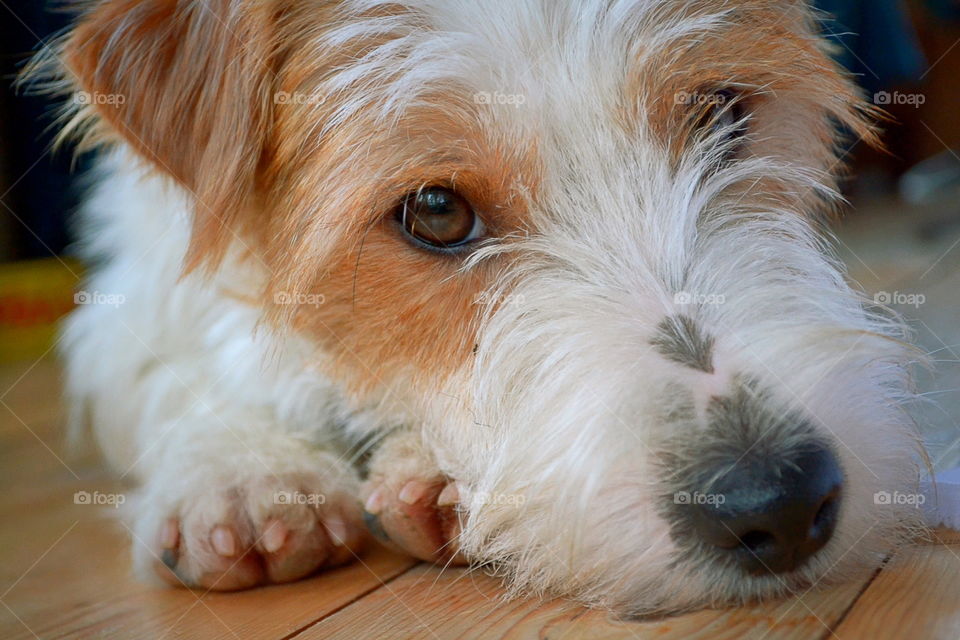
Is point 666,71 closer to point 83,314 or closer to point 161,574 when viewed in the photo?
point 161,574

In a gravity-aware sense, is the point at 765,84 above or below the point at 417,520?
above
